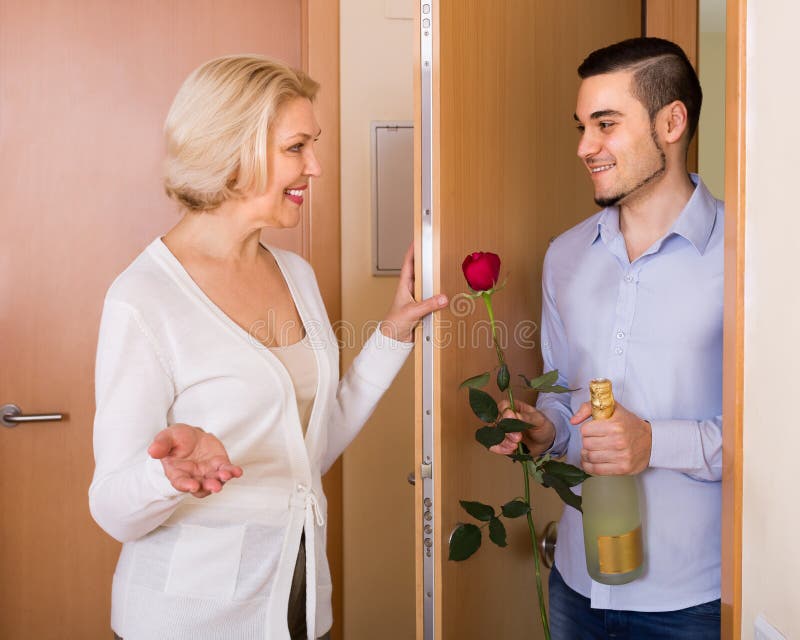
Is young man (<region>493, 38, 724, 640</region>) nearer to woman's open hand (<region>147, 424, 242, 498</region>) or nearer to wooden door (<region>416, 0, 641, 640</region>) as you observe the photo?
wooden door (<region>416, 0, 641, 640</region>)

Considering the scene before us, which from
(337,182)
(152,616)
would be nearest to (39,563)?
(152,616)

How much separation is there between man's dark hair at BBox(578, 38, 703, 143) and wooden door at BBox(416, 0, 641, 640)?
23cm

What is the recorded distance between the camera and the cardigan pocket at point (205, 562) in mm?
1212

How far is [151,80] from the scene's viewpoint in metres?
1.92

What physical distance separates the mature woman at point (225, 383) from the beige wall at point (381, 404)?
1.82ft

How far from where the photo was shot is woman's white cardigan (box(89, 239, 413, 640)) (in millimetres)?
1145

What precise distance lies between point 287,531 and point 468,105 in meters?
0.78

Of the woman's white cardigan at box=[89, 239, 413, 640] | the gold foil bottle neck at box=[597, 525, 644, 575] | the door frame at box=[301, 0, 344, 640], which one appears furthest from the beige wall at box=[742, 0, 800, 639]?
the door frame at box=[301, 0, 344, 640]

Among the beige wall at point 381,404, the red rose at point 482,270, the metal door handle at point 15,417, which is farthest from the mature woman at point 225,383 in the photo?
the metal door handle at point 15,417

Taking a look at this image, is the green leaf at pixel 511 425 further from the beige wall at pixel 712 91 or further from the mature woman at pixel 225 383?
the beige wall at pixel 712 91

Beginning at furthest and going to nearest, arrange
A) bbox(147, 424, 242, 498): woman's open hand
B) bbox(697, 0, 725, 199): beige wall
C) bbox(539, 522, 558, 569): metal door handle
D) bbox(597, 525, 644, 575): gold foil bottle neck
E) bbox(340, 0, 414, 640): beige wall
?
bbox(340, 0, 414, 640): beige wall
bbox(697, 0, 725, 199): beige wall
bbox(539, 522, 558, 569): metal door handle
bbox(597, 525, 644, 575): gold foil bottle neck
bbox(147, 424, 242, 498): woman's open hand

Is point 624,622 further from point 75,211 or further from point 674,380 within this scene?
point 75,211

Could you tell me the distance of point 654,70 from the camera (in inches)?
48.8

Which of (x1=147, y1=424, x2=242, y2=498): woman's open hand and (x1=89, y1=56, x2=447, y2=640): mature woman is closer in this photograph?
(x1=147, y1=424, x2=242, y2=498): woman's open hand
